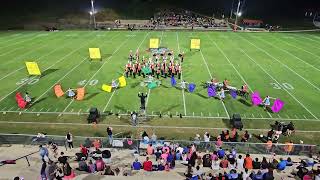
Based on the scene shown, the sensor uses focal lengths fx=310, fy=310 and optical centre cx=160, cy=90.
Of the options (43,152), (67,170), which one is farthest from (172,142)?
(43,152)

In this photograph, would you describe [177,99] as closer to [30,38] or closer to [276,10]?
[30,38]

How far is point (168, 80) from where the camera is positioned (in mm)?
28516

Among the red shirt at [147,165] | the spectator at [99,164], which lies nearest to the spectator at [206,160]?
the red shirt at [147,165]

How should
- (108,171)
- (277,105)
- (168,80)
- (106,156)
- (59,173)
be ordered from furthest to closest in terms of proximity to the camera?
(168,80), (277,105), (106,156), (108,171), (59,173)

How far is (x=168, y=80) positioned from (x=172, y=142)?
43.2ft

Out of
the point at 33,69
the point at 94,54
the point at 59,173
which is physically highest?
the point at 94,54

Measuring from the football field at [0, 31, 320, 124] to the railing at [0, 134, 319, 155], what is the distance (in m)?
Answer: 5.73

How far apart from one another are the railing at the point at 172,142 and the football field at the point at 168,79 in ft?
18.8

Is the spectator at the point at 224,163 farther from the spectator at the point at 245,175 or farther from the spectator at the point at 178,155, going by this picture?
the spectator at the point at 178,155

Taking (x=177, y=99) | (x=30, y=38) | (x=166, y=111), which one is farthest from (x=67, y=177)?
(x=30, y=38)

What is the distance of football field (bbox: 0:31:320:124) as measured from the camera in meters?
22.9

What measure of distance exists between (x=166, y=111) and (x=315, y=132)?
387 inches

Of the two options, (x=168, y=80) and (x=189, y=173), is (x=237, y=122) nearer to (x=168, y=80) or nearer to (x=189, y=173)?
(x=189, y=173)

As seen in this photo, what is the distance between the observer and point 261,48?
142 ft
